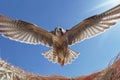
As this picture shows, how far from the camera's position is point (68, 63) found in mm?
13727

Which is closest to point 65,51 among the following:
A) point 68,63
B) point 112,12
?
point 68,63

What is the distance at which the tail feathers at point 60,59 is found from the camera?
13469 millimetres

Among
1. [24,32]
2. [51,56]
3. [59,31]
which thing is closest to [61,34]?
[59,31]

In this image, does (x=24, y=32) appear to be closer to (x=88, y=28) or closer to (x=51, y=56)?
(x=51, y=56)

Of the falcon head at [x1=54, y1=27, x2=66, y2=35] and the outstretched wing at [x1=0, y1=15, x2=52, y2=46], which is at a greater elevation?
the outstretched wing at [x1=0, y1=15, x2=52, y2=46]

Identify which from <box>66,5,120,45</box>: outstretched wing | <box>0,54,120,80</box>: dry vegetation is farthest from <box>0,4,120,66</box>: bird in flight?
<box>0,54,120,80</box>: dry vegetation

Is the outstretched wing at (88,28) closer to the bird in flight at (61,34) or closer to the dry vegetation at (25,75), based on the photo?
the bird in flight at (61,34)

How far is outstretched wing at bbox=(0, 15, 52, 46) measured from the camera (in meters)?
13.0

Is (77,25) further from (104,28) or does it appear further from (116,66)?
(116,66)

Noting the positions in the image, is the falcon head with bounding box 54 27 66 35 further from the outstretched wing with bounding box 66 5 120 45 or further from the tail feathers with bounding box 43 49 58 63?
the tail feathers with bounding box 43 49 58 63

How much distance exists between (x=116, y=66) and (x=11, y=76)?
11.1 feet

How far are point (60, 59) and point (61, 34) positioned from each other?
3.31ft

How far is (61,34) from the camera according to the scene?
13.7m

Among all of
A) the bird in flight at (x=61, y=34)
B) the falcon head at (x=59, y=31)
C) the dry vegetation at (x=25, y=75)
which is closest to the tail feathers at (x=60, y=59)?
the bird in flight at (x=61, y=34)
